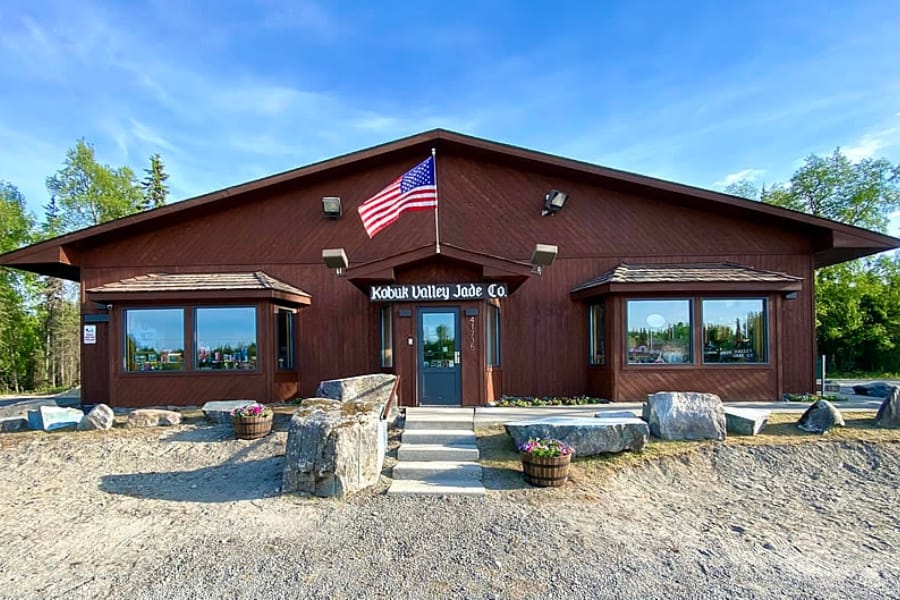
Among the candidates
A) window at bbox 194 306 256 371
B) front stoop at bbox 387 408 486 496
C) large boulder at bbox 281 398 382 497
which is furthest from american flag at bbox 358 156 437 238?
large boulder at bbox 281 398 382 497

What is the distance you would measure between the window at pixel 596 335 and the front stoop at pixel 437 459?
380 centimetres

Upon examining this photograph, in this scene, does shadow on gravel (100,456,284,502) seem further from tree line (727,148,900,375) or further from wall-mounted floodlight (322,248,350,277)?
tree line (727,148,900,375)

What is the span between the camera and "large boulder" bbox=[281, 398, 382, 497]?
5902 mm

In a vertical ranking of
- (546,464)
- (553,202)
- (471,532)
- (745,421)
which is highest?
(553,202)

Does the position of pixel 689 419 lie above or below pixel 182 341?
below

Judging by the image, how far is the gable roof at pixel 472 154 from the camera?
424 inches

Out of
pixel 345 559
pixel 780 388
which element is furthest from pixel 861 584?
pixel 780 388

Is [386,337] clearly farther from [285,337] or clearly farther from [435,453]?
[435,453]

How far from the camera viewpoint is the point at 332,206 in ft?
37.6

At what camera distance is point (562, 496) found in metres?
5.77

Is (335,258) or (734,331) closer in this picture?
(335,258)

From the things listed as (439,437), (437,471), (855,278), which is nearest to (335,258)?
(439,437)

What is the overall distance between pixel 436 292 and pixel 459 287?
1.51 feet

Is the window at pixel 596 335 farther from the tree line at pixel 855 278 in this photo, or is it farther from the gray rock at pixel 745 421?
the tree line at pixel 855 278
